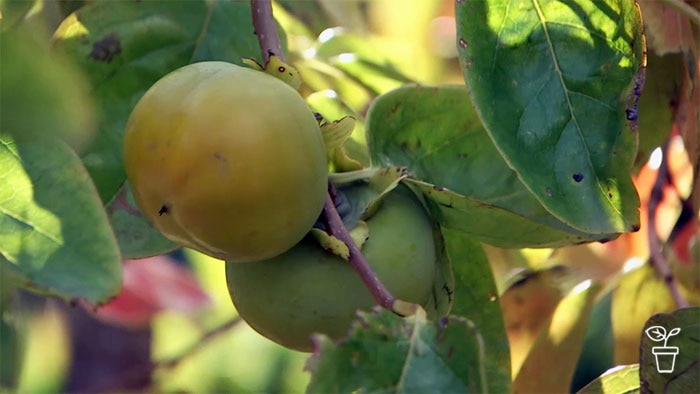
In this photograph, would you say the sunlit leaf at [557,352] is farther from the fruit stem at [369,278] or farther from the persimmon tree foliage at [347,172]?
the fruit stem at [369,278]

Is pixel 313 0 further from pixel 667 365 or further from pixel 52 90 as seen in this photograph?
pixel 52 90

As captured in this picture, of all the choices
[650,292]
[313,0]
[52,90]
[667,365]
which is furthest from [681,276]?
[52,90]

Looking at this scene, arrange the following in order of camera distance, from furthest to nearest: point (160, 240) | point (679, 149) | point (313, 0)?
1. point (313, 0)
2. point (679, 149)
3. point (160, 240)

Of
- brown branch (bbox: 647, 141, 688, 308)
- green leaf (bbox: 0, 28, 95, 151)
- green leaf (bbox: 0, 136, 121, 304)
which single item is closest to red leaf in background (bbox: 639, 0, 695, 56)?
brown branch (bbox: 647, 141, 688, 308)

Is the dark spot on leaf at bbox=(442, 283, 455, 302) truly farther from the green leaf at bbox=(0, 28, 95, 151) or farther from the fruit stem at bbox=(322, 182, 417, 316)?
the green leaf at bbox=(0, 28, 95, 151)

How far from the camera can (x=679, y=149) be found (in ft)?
4.69

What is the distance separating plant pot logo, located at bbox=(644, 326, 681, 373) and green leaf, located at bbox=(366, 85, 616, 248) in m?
0.10

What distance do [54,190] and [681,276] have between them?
89 centimetres

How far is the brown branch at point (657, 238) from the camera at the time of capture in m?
1.31

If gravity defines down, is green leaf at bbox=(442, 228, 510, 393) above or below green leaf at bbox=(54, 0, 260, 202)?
below

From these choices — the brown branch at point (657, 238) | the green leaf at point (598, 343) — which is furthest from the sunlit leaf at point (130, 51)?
the green leaf at point (598, 343)

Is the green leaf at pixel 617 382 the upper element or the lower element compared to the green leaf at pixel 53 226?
A: lower

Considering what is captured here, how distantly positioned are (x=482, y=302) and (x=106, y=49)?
450 mm

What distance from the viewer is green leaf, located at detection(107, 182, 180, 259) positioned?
3.29ft
